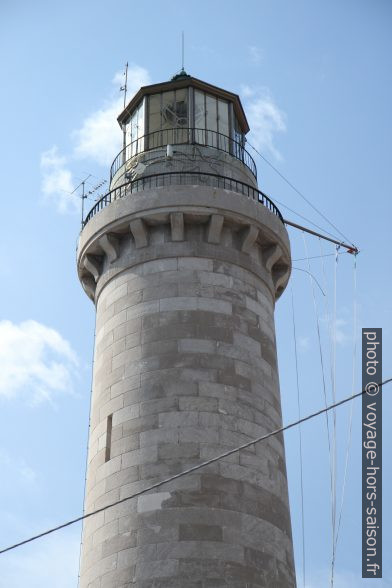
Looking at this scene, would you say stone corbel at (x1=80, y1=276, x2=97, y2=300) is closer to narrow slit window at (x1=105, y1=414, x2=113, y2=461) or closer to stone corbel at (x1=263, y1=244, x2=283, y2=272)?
stone corbel at (x1=263, y1=244, x2=283, y2=272)

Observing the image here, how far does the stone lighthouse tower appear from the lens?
22.4 metres

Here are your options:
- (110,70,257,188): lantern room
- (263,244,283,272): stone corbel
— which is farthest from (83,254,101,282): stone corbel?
(263,244,283,272): stone corbel

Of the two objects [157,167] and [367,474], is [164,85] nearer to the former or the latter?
[157,167]

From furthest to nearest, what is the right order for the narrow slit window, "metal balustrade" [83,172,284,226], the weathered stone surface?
1. "metal balustrade" [83,172,284,226]
2. the narrow slit window
3. the weathered stone surface

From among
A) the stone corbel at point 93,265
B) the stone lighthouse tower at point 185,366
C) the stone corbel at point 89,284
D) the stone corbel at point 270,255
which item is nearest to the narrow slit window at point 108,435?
the stone lighthouse tower at point 185,366

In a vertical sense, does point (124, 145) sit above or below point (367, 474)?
above

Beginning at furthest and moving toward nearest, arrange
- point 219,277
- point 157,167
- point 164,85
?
point 164,85 → point 157,167 → point 219,277

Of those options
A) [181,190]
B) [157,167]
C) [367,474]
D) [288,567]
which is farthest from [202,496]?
[157,167]

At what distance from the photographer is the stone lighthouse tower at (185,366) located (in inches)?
880

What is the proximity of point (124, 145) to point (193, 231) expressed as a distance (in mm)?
5649

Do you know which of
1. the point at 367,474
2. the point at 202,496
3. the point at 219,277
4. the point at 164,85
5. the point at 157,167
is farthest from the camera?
the point at 164,85

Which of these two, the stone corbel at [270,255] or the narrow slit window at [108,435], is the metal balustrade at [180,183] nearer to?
the stone corbel at [270,255]

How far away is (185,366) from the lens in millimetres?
24484

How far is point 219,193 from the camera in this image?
88.9ft
